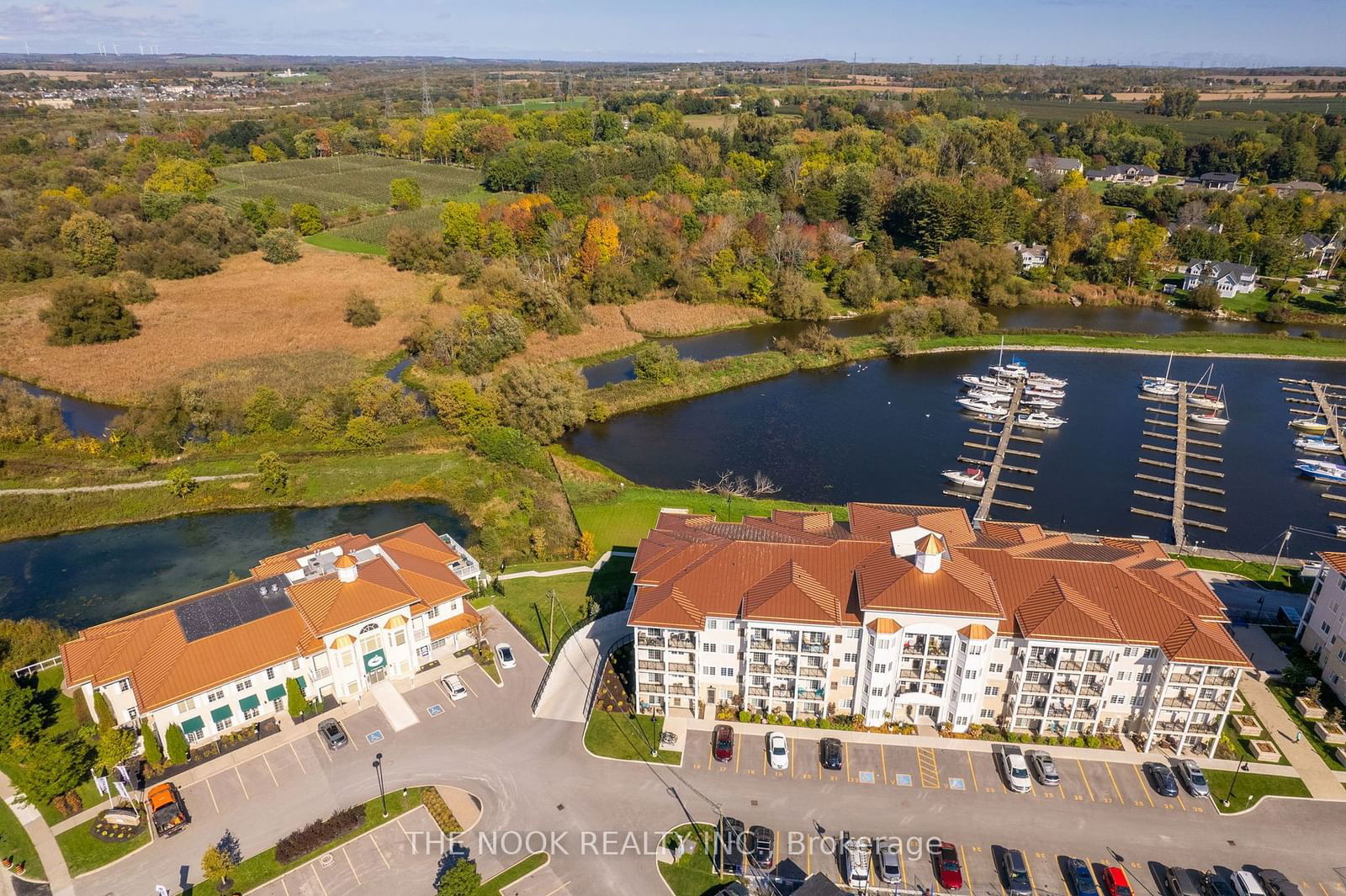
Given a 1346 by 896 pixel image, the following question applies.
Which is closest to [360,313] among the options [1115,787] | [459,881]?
[459,881]

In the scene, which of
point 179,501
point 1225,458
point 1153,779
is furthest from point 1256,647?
point 179,501

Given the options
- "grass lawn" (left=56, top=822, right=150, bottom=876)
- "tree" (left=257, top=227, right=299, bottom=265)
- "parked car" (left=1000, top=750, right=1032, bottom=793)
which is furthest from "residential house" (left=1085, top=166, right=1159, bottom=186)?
"grass lawn" (left=56, top=822, right=150, bottom=876)

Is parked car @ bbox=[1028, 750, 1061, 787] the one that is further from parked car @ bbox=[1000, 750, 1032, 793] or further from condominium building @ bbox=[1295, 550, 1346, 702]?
condominium building @ bbox=[1295, 550, 1346, 702]

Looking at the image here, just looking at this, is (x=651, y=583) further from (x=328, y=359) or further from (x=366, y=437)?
(x=328, y=359)

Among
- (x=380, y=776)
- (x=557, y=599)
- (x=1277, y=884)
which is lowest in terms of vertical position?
(x=557, y=599)

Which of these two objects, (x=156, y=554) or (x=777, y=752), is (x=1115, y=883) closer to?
(x=777, y=752)
